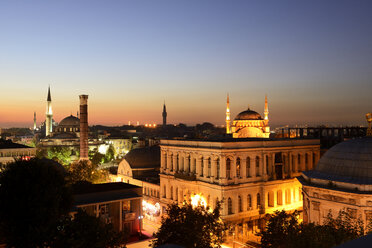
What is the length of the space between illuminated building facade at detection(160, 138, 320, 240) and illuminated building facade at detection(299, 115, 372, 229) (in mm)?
9802

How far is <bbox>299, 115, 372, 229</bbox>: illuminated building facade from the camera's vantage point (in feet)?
102

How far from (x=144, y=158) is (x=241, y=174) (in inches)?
1189

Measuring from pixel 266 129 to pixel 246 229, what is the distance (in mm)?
55298

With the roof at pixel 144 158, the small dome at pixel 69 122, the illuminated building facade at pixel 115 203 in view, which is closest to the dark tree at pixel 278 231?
the illuminated building facade at pixel 115 203

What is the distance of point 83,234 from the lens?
886 inches

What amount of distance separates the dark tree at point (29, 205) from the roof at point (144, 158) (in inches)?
1688

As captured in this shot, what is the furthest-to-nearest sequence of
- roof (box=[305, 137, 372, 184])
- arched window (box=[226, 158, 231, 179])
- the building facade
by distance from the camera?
1. arched window (box=[226, 158, 231, 179])
2. roof (box=[305, 137, 372, 184])
3. the building facade

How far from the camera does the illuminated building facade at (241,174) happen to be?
145 feet

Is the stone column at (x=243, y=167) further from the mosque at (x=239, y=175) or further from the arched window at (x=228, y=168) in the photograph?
the arched window at (x=228, y=168)

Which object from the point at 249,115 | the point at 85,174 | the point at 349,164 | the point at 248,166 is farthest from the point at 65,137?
the point at 349,164

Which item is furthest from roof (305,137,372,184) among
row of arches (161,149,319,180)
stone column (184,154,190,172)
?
stone column (184,154,190,172)

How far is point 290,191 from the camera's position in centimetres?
5103

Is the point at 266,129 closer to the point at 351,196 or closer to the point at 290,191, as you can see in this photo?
the point at 290,191

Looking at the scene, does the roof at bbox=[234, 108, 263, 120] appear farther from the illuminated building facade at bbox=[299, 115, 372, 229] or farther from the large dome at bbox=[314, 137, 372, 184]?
the large dome at bbox=[314, 137, 372, 184]
